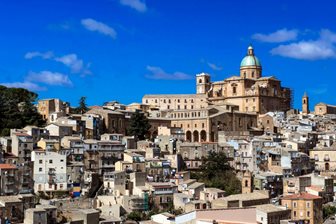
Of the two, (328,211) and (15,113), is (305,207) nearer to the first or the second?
(328,211)

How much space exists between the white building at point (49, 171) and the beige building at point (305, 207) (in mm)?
15031

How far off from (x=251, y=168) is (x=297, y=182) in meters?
5.40

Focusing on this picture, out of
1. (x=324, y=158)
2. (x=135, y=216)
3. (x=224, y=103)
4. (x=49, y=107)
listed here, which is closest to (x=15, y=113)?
(x=49, y=107)

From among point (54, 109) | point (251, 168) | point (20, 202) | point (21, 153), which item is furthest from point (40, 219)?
point (54, 109)

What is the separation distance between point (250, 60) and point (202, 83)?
657cm

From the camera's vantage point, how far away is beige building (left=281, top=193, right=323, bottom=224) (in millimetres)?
41469

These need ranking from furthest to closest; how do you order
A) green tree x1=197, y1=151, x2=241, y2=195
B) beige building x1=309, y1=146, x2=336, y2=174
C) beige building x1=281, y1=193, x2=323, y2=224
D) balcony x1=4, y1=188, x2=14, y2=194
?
beige building x1=309, y1=146, x2=336, y2=174, green tree x1=197, y1=151, x2=241, y2=195, beige building x1=281, y1=193, x2=323, y2=224, balcony x1=4, y1=188, x2=14, y2=194

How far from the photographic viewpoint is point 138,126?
59.2 metres

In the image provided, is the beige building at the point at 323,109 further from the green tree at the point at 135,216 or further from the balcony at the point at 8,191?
the balcony at the point at 8,191

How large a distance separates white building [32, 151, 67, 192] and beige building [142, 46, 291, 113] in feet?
100

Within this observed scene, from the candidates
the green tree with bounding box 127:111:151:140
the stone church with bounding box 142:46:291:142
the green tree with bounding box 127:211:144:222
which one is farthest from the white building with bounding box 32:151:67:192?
the stone church with bounding box 142:46:291:142

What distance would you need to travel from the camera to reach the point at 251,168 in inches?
2035

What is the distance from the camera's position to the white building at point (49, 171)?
43.7 meters

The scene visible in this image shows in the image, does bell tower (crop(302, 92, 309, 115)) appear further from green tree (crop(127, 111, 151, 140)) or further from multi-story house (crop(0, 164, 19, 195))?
multi-story house (crop(0, 164, 19, 195))
